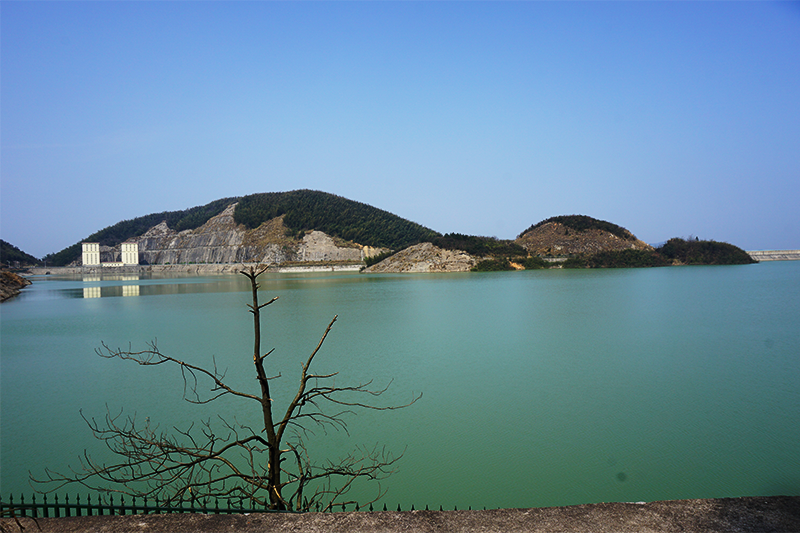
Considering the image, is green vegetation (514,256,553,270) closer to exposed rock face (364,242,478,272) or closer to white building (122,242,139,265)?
exposed rock face (364,242,478,272)

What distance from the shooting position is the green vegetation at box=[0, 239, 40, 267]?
3375 inches

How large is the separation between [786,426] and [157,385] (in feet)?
37.2

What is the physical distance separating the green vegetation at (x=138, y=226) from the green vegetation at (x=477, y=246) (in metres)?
85.0

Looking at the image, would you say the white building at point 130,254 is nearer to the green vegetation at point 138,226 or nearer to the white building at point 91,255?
the white building at point 91,255

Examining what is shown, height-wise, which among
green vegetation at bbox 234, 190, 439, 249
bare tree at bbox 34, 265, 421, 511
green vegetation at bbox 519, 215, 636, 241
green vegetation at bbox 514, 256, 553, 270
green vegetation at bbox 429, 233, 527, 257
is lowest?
bare tree at bbox 34, 265, 421, 511

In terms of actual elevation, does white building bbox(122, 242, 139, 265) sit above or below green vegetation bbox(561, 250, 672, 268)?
above

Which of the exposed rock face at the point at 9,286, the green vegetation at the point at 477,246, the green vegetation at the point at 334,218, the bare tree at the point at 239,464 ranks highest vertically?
the green vegetation at the point at 334,218

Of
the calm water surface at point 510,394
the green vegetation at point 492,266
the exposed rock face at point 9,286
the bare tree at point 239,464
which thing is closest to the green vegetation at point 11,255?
the exposed rock face at point 9,286

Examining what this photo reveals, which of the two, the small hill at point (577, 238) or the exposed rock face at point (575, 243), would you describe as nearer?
the exposed rock face at point (575, 243)

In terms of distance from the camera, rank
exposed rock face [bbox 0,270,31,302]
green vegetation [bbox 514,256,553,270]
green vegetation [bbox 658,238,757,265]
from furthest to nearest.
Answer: green vegetation [bbox 658,238,757,265] < green vegetation [bbox 514,256,553,270] < exposed rock face [bbox 0,270,31,302]

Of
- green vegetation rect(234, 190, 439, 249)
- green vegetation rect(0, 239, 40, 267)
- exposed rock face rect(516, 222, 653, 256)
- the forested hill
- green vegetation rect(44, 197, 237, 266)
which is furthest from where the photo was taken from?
green vegetation rect(44, 197, 237, 266)

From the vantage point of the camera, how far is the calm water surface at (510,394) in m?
5.91

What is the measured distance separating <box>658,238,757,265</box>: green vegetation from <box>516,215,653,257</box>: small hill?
10.1 ft

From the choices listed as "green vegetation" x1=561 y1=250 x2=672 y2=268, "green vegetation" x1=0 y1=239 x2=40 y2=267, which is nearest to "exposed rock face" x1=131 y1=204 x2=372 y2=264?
"green vegetation" x1=0 y1=239 x2=40 y2=267
